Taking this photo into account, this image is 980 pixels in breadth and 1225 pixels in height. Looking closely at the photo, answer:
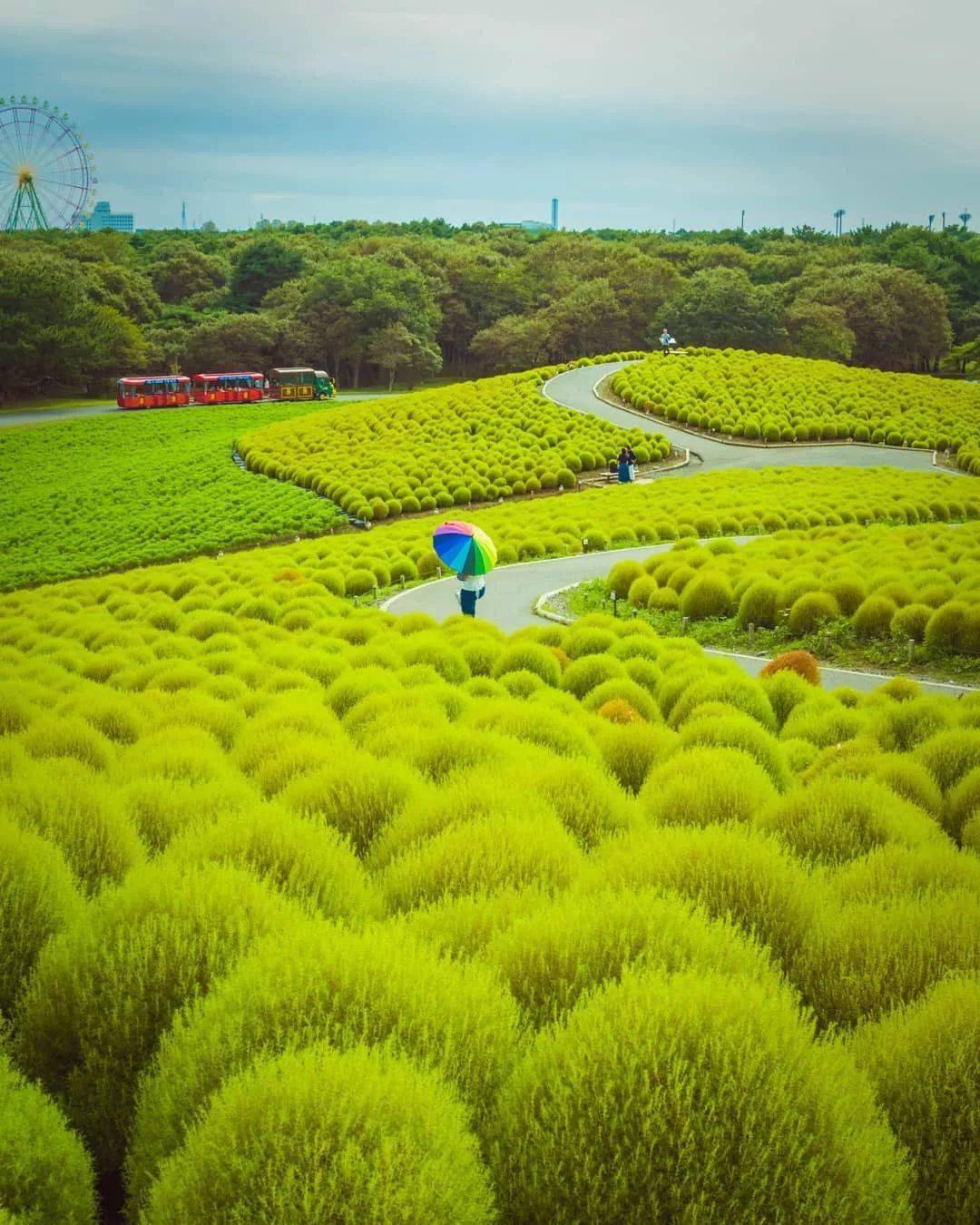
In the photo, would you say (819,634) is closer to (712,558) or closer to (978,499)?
(712,558)

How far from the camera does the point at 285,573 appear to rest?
1895 centimetres

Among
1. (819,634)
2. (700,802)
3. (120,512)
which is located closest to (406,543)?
(120,512)

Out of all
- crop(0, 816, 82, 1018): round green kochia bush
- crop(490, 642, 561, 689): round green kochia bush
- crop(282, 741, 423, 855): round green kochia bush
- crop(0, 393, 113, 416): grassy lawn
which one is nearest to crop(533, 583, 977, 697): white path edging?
crop(490, 642, 561, 689): round green kochia bush

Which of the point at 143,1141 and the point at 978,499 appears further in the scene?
the point at 978,499

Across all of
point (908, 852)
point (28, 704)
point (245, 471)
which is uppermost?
point (908, 852)

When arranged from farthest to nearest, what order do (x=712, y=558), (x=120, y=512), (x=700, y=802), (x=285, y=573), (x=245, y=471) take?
(x=245, y=471) < (x=120, y=512) < (x=285, y=573) < (x=712, y=558) < (x=700, y=802)

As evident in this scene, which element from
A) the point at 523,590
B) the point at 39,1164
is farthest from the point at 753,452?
the point at 39,1164

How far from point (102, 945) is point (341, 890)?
0.98 m

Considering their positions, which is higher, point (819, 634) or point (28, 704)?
point (28, 704)

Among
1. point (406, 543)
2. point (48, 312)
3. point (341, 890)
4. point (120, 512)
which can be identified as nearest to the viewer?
point (341, 890)

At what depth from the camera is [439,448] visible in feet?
126

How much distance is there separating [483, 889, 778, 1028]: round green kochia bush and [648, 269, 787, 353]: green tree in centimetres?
5781

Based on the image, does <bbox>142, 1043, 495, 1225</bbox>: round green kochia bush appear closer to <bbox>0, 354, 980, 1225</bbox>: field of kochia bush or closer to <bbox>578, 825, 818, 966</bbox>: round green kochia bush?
<bbox>0, 354, 980, 1225</bbox>: field of kochia bush

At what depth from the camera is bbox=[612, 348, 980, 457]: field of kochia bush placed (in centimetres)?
3928
